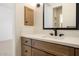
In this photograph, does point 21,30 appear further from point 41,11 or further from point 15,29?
point 41,11

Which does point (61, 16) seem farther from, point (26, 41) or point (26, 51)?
point (26, 51)

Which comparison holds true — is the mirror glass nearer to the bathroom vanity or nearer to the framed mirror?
the framed mirror

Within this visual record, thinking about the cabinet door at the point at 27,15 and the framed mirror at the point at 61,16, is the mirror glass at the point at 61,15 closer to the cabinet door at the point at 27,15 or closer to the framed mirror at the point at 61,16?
the framed mirror at the point at 61,16

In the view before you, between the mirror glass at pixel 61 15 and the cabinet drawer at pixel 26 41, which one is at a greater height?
the mirror glass at pixel 61 15

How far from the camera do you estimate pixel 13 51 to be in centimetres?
160

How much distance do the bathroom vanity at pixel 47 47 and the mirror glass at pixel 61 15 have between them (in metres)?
0.43

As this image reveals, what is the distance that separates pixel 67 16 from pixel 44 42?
0.52 metres

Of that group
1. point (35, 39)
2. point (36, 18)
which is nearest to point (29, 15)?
point (36, 18)

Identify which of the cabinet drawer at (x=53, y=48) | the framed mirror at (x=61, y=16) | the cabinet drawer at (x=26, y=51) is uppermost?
the framed mirror at (x=61, y=16)

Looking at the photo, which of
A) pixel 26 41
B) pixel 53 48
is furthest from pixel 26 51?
pixel 53 48

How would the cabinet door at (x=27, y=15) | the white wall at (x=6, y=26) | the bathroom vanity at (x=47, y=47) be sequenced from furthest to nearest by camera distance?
the cabinet door at (x=27, y=15) → the white wall at (x=6, y=26) → the bathroom vanity at (x=47, y=47)

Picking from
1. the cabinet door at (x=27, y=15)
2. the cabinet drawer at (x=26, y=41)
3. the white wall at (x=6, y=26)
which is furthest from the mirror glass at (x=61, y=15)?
the white wall at (x=6, y=26)

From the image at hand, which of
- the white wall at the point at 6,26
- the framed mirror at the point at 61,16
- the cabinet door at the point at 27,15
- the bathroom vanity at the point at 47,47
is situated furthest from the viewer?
the cabinet door at the point at 27,15

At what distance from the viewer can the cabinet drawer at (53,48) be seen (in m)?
1.03
